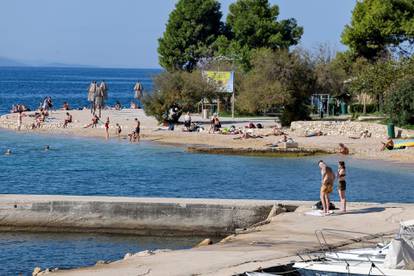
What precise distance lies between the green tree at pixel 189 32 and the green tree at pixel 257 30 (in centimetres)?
536

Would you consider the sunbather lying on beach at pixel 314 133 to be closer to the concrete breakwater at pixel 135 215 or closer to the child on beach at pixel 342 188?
the child on beach at pixel 342 188

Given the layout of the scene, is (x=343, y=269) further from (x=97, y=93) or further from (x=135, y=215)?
(x=97, y=93)

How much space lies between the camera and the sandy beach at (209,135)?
46.3 metres

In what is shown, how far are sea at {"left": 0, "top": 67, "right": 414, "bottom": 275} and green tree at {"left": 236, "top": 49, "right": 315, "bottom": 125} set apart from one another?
7732 mm

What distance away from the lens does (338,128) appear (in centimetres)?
5184

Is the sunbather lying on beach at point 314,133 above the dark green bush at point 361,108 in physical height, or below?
below

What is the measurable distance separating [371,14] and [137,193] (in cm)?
3672

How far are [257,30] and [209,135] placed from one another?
99.9 ft

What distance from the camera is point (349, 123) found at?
171 feet

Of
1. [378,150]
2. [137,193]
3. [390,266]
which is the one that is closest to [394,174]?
[378,150]

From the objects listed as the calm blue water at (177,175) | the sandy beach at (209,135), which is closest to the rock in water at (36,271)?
the calm blue water at (177,175)

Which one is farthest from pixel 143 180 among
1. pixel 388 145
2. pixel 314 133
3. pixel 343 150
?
pixel 314 133

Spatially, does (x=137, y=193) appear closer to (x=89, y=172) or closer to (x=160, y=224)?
(x=89, y=172)

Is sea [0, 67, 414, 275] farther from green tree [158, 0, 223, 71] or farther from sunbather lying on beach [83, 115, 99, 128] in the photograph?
green tree [158, 0, 223, 71]
